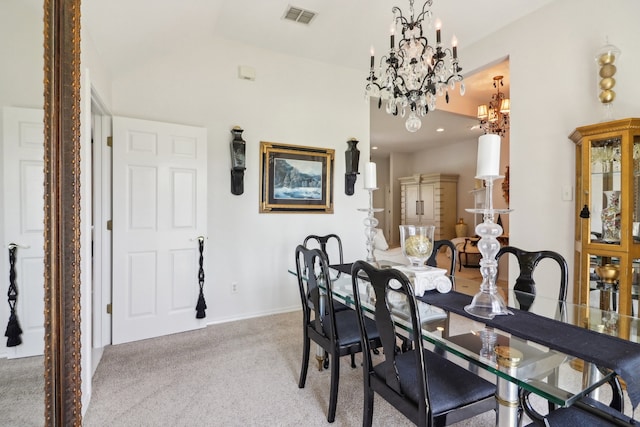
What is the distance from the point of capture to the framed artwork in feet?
12.0

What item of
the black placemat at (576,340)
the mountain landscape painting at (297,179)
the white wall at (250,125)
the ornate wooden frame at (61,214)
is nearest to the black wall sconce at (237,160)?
the white wall at (250,125)

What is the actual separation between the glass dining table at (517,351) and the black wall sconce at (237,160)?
217 centimetres

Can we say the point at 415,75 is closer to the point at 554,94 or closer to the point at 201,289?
the point at 554,94

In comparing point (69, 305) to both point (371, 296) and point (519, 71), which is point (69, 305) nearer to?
point (371, 296)

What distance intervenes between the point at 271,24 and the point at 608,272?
3.48 meters

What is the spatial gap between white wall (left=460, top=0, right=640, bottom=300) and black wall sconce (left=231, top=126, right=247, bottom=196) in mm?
2661

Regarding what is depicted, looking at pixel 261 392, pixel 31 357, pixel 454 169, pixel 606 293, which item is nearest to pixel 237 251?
pixel 261 392

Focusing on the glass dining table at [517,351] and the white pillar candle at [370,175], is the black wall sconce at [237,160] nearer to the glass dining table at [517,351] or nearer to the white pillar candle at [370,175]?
the white pillar candle at [370,175]

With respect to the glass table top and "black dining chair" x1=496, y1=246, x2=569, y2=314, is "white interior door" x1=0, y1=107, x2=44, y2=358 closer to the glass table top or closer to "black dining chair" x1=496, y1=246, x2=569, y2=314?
the glass table top

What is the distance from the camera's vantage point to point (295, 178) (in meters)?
3.83

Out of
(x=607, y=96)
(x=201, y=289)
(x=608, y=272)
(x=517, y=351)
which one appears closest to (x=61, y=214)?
(x=201, y=289)

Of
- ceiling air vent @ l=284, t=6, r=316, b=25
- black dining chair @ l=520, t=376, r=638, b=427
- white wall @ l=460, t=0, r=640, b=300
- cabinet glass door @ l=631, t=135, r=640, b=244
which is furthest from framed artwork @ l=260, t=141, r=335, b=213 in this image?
Result: black dining chair @ l=520, t=376, r=638, b=427

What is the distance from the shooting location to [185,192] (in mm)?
3188

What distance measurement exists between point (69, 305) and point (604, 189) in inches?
135
